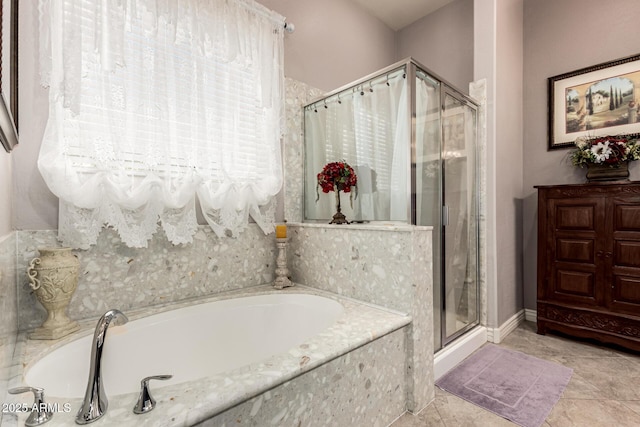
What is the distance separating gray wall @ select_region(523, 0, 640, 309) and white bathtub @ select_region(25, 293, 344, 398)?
2359mm

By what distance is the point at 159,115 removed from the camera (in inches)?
60.9

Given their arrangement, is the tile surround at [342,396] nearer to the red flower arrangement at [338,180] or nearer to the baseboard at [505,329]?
the red flower arrangement at [338,180]

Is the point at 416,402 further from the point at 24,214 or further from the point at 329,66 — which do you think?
the point at 329,66

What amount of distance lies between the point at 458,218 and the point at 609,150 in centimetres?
125

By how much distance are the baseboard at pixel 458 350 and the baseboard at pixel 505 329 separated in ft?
0.17

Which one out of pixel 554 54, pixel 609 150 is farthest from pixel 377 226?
pixel 554 54

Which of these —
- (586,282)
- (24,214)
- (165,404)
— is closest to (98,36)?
(24,214)

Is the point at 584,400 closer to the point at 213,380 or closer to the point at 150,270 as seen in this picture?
the point at 213,380

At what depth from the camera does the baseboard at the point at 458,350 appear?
1.88m

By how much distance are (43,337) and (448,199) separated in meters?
2.32

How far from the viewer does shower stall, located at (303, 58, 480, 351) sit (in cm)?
178

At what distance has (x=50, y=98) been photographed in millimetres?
1288

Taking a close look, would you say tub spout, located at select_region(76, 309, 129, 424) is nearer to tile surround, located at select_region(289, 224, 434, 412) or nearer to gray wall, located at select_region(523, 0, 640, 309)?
tile surround, located at select_region(289, 224, 434, 412)

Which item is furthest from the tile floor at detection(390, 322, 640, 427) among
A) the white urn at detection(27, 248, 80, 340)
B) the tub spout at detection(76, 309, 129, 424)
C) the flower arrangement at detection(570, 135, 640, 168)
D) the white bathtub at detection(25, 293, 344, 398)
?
Result: the white urn at detection(27, 248, 80, 340)
